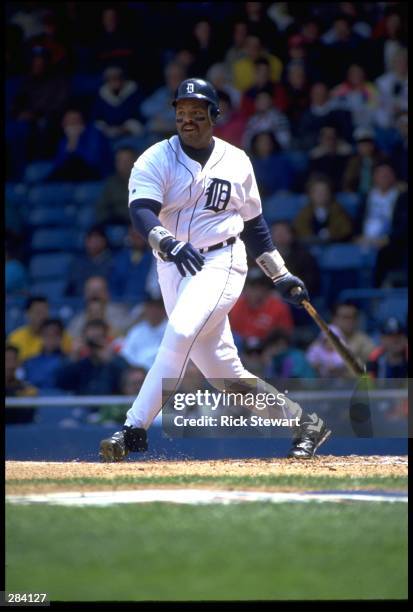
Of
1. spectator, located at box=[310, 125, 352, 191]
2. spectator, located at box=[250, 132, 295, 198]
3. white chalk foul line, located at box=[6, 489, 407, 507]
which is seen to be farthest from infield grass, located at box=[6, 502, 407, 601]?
spectator, located at box=[250, 132, 295, 198]

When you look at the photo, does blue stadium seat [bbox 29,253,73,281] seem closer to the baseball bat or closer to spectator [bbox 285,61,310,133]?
spectator [bbox 285,61,310,133]

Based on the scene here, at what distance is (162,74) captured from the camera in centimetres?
1230

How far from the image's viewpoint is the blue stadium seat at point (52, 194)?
1163cm

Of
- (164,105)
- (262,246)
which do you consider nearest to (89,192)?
(164,105)

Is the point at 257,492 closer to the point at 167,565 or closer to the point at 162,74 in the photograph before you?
the point at 167,565

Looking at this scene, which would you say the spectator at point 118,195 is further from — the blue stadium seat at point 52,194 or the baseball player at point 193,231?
the baseball player at point 193,231

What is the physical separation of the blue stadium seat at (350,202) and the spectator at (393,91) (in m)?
0.79

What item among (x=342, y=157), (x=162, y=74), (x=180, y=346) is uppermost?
(x=162, y=74)

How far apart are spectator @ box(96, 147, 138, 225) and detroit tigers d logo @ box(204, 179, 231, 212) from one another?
5.07 m

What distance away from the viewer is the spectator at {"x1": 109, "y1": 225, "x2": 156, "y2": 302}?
33.3 feet

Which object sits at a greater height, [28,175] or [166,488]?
[28,175]

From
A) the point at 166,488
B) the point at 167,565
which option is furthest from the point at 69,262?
the point at 167,565

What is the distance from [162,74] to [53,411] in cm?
474

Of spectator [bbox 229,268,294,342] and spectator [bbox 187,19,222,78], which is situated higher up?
spectator [bbox 187,19,222,78]
